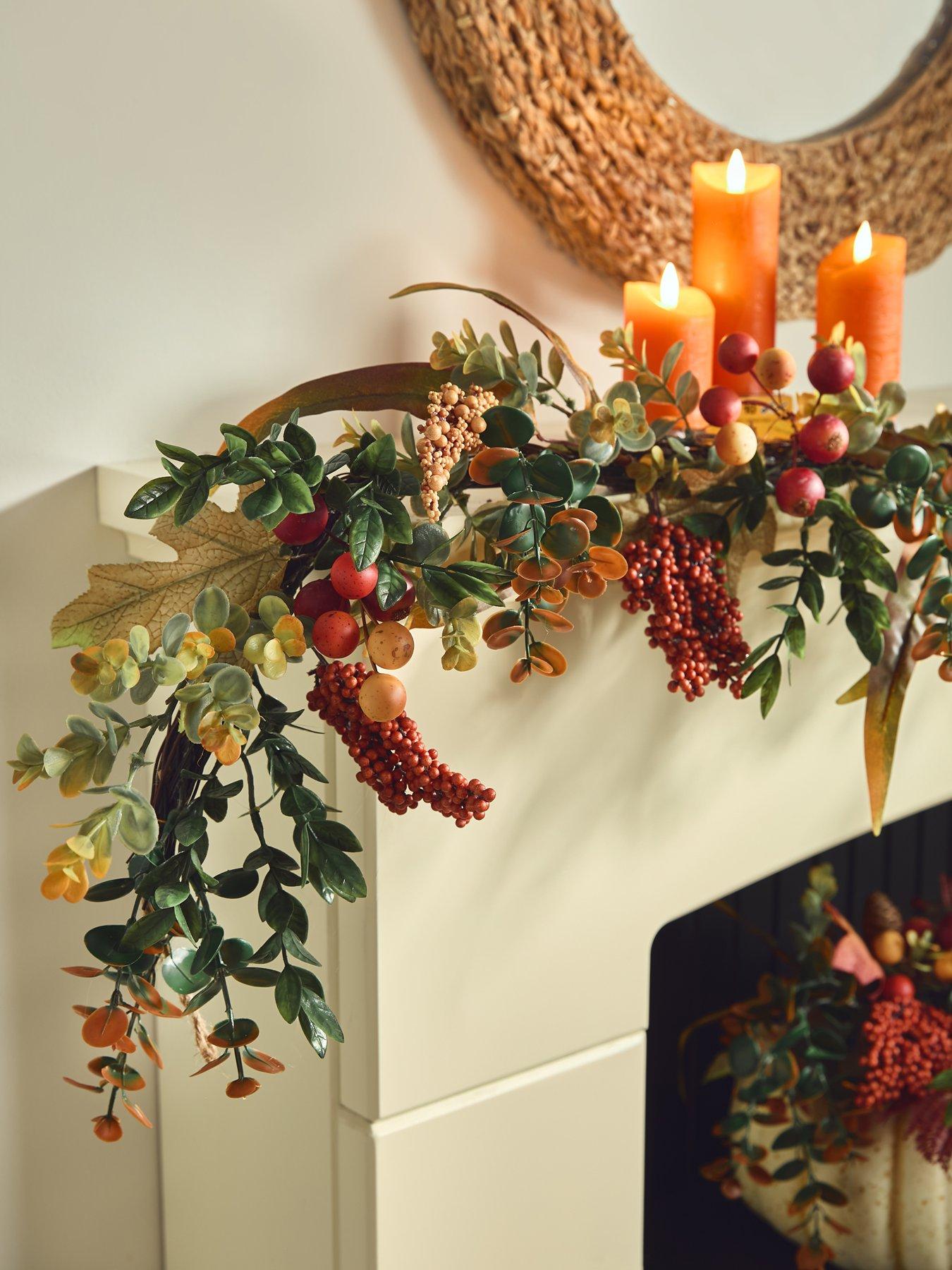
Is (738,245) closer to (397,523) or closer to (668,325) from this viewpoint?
(668,325)

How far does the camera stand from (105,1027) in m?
0.51

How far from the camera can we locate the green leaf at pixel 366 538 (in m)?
0.49

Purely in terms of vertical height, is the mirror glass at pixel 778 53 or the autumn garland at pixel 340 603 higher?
the mirror glass at pixel 778 53

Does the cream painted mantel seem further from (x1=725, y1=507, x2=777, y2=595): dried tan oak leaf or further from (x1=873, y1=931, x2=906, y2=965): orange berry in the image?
(x1=873, y1=931, x2=906, y2=965): orange berry

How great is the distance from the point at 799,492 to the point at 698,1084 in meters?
0.80

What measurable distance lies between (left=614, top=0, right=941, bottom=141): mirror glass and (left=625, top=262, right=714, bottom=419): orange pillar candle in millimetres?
257

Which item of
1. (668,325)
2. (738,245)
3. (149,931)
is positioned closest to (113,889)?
(149,931)

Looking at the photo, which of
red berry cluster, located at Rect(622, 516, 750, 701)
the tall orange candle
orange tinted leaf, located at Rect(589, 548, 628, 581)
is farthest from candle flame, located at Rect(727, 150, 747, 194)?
orange tinted leaf, located at Rect(589, 548, 628, 581)

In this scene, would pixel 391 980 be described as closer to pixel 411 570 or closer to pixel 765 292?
pixel 411 570

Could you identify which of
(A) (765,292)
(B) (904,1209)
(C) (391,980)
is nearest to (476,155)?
(A) (765,292)

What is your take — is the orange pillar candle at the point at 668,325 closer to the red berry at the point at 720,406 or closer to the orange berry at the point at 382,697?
the red berry at the point at 720,406

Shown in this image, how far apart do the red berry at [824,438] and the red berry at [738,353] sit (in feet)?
0.18

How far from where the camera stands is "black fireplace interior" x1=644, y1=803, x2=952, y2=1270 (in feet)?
3.79

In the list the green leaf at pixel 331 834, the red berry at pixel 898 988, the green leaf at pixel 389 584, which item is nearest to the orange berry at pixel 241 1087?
the green leaf at pixel 331 834
